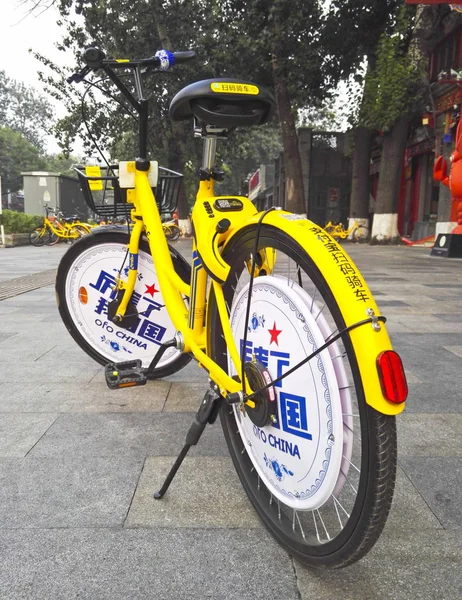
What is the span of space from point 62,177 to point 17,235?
609 cm

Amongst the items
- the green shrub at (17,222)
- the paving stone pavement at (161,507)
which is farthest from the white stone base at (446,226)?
the green shrub at (17,222)

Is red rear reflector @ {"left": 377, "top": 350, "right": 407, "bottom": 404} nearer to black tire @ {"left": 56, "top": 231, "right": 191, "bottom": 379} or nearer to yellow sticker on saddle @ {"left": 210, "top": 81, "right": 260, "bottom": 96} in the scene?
yellow sticker on saddle @ {"left": 210, "top": 81, "right": 260, "bottom": 96}

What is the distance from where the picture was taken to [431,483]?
6.31 ft

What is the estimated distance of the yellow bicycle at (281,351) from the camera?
118cm

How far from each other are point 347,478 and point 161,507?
29.1 inches

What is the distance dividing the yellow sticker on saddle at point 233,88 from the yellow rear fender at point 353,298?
0.56 metres

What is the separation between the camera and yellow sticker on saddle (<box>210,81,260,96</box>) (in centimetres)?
170

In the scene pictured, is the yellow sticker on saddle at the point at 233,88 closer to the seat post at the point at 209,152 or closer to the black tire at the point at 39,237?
the seat post at the point at 209,152

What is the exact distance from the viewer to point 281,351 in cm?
148

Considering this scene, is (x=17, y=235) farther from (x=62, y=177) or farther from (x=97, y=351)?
(x=97, y=351)

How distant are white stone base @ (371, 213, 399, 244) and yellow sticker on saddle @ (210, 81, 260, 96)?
1468cm

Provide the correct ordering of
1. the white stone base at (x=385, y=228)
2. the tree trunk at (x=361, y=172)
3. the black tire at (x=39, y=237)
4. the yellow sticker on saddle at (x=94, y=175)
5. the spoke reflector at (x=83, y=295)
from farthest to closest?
the black tire at (x=39, y=237)
the tree trunk at (x=361, y=172)
the white stone base at (x=385, y=228)
the spoke reflector at (x=83, y=295)
the yellow sticker on saddle at (x=94, y=175)

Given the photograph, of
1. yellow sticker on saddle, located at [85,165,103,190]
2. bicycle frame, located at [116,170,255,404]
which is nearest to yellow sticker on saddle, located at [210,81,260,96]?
bicycle frame, located at [116,170,255,404]

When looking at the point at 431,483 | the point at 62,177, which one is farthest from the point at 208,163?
the point at 62,177
